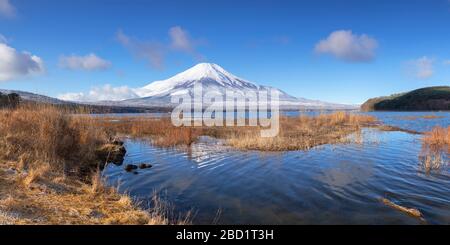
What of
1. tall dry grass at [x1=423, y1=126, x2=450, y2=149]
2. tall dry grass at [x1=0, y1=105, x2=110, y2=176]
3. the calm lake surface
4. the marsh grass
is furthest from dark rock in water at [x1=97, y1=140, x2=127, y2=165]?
tall dry grass at [x1=423, y1=126, x2=450, y2=149]

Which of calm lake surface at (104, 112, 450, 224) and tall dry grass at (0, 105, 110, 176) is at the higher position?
tall dry grass at (0, 105, 110, 176)

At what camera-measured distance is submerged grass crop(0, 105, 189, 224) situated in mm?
6105

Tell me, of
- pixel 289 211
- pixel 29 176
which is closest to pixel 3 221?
pixel 29 176

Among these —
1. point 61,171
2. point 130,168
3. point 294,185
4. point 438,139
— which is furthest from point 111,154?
point 438,139

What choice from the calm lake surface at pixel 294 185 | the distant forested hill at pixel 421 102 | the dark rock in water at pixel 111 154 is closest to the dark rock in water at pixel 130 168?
the calm lake surface at pixel 294 185

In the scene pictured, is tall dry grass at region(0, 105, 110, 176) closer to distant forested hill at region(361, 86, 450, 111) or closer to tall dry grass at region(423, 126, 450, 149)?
tall dry grass at region(423, 126, 450, 149)

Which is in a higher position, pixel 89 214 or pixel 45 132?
pixel 45 132

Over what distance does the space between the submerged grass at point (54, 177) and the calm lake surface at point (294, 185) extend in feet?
3.69

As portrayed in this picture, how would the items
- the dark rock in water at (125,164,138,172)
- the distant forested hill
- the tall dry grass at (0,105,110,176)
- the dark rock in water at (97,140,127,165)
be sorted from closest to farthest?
the tall dry grass at (0,105,110,176)
the dark rock in water at (125,164,138,172)
the dark rock in water at (97,140,127,165)
the distant forested hill

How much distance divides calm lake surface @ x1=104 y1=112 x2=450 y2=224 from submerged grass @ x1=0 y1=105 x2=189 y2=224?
1.12 meters
